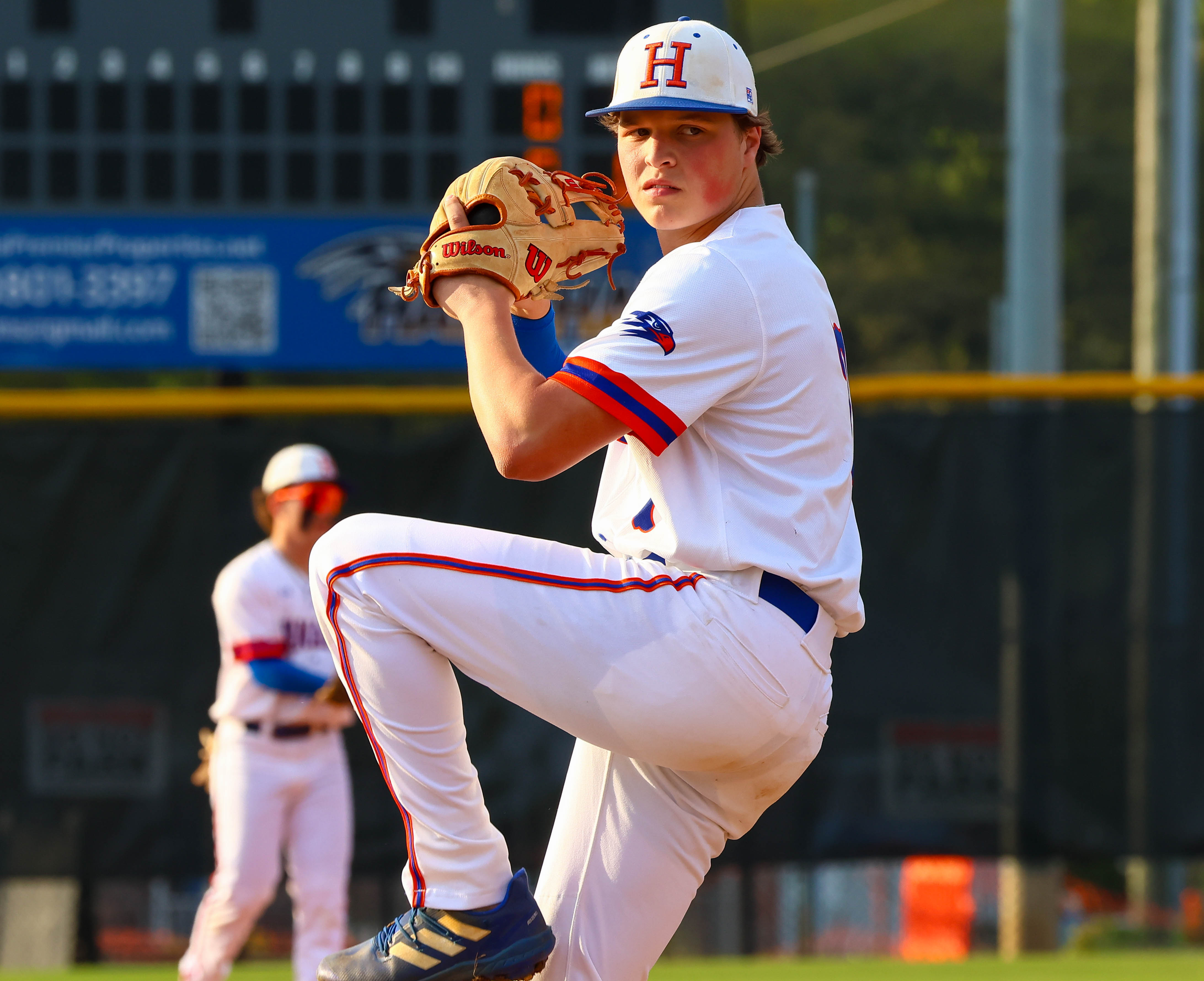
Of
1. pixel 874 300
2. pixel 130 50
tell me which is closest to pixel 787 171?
pixel 874 300

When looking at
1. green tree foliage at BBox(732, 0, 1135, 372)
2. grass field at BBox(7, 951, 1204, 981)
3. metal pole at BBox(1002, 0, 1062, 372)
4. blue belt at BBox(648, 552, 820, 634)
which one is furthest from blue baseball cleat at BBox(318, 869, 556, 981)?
green tree foliage at BBox(732, 0, 1135, 372)

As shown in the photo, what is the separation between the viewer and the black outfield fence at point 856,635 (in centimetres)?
644

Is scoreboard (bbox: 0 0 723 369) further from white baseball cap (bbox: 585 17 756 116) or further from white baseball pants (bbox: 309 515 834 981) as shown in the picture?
white baseball pants (bbox: 309 515 834 981)

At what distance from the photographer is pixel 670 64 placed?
264cm

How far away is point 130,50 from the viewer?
293 inches

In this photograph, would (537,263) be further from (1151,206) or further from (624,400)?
(1151,206)

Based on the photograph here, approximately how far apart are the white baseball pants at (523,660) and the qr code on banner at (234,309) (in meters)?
4.87

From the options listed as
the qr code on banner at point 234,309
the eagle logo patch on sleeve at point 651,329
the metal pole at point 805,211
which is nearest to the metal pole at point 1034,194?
the qr code on banner at point 234,309

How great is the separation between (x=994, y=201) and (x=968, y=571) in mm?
21873

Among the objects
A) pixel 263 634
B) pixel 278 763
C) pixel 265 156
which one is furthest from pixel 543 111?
pixel 278 763

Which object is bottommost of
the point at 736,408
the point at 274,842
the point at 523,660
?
the point at 274,842

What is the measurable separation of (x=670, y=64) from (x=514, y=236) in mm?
370

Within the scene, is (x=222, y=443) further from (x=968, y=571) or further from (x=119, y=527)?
(x=968, y=571)

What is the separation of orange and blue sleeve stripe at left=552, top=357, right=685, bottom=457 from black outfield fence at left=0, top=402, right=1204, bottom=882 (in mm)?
4109
